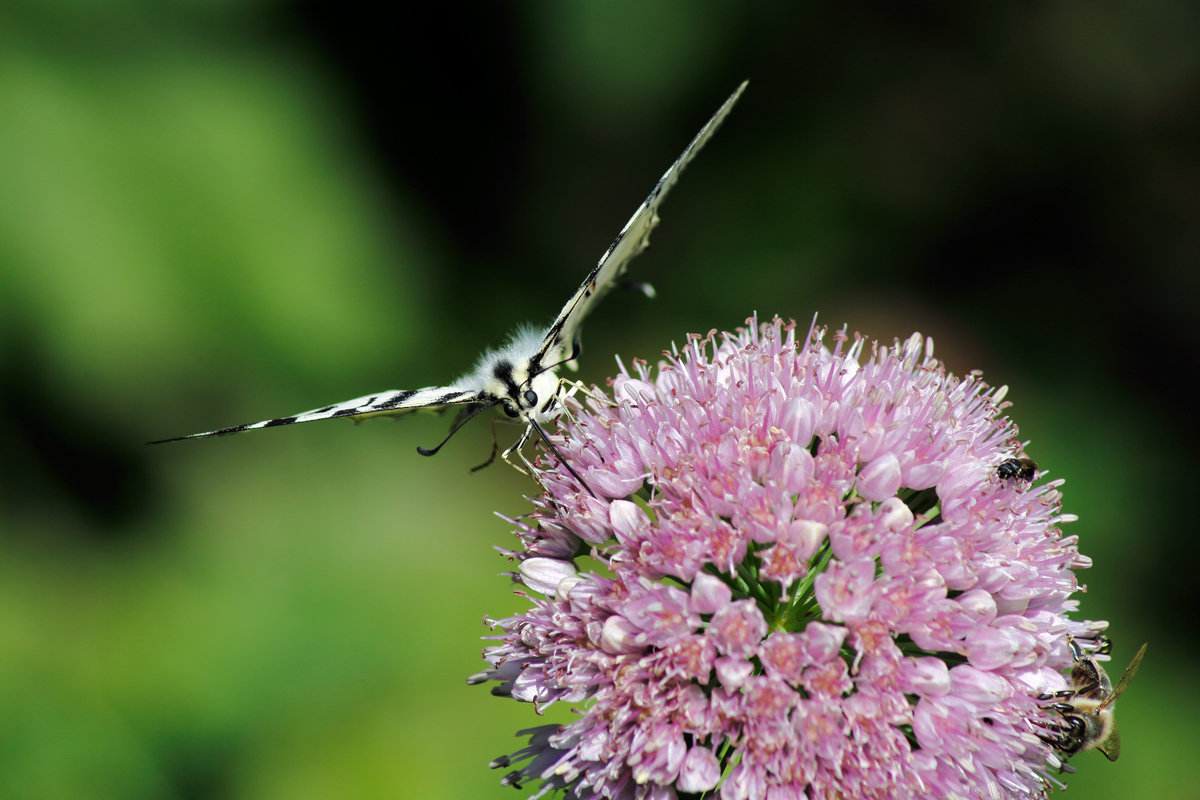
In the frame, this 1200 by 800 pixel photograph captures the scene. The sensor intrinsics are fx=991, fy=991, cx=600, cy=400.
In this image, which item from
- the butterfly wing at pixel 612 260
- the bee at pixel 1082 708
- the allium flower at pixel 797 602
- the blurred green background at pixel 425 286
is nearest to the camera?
the allium flower at pixel 797 602

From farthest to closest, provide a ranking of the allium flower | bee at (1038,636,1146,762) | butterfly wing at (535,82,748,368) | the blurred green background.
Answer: the blurred green background < butterfly wing at (535,82,748,368) < bee at (1038,636,1146,762) < the allium flower

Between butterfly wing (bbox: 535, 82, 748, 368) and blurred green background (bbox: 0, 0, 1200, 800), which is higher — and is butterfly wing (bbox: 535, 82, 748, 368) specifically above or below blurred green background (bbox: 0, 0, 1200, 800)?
below

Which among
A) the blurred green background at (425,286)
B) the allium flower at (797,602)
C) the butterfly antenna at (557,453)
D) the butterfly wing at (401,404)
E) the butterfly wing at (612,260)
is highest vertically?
the blurred green background at (425,286)

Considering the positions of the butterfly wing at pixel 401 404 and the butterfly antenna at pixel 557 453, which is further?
the butterfly wing at pixel 401 404

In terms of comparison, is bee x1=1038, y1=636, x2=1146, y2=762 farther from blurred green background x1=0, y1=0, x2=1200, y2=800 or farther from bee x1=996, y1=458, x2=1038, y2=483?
blurred green background x1=0, y1=0, x2=1200, y2=800

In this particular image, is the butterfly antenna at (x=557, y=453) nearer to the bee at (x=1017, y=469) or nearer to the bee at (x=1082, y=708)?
the bee at (x=1017, y=469)

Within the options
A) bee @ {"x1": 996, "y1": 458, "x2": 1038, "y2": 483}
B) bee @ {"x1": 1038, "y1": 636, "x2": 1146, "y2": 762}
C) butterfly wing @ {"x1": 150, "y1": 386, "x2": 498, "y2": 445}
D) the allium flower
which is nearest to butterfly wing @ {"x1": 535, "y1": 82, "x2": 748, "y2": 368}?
butterfly wing @ {"x1": 150, "y1": 386, "x2": 498, "y2": 445}

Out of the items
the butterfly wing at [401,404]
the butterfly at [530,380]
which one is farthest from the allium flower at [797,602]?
the butterfly wing at [401,404]
